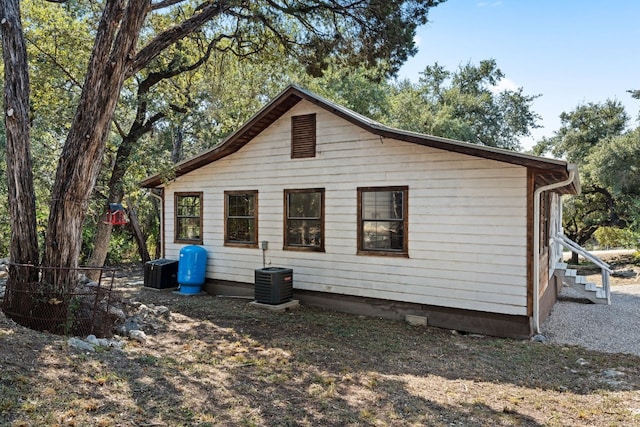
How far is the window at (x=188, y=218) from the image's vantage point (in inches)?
408

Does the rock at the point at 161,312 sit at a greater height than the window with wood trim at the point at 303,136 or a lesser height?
lesser

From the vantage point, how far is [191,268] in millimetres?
9766

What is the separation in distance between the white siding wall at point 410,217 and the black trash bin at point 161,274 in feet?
3.22

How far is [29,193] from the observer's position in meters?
5.77

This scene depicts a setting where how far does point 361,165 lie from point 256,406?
5.25 meters

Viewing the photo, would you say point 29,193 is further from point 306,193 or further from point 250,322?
point 306,193

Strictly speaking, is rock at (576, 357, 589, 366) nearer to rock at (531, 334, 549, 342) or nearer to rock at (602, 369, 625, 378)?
rock at (602, 369, 625, 378)

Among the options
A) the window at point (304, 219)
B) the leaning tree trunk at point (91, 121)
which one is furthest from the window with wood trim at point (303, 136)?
the leaning tree trunk at point (91, 121)

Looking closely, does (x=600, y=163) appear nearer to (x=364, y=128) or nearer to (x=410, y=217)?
(x=410, y=217)

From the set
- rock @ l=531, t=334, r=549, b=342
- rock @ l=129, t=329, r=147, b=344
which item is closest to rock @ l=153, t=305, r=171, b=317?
rock @ l=129, t=329, r=147, b=344

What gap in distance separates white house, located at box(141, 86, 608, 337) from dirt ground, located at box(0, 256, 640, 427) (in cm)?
92

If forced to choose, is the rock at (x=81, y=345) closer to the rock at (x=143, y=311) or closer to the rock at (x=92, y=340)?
the rock at (x=92, y=340)

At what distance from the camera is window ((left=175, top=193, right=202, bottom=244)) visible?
10.4 meters

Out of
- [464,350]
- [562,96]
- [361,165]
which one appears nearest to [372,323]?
[464,350]
